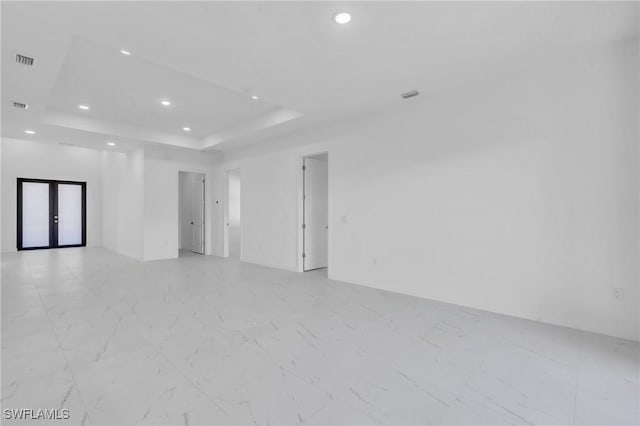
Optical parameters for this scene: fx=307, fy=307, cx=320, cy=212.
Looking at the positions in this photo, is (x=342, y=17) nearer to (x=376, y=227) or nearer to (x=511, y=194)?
(x=511, y=194)

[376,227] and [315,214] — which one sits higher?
[315,214]

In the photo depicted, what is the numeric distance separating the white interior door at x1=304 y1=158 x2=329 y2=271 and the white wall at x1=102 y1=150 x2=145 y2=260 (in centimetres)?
412

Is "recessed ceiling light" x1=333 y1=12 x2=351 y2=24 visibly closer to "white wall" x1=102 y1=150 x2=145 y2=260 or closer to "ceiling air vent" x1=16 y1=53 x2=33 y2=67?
"ceiling air vent" x1=16 y1=53 x2=33 y2=67

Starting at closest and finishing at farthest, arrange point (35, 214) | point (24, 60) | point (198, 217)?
point (24, 60), point (198, 217), point (35, 214)

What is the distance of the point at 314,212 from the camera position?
6285 mm

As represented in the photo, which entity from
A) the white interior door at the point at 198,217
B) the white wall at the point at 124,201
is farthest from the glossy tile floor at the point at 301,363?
the white interior door at the point at 198,217

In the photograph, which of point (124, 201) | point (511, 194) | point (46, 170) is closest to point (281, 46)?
point (511, 194)

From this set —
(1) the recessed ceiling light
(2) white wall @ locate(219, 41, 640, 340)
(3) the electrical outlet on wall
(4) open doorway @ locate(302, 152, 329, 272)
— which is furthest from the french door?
(3) the electrical outlet on wall

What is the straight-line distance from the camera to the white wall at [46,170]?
8773 mm

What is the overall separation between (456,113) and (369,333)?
9.58 feet

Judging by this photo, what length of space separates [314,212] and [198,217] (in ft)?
13.7

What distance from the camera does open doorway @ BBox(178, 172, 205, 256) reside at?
8562 millimetres

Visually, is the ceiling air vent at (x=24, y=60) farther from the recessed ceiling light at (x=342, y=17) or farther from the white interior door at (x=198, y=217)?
the white interior door at (x=198, y=217)

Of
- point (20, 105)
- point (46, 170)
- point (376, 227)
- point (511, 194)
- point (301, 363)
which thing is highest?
point (20, 105)
